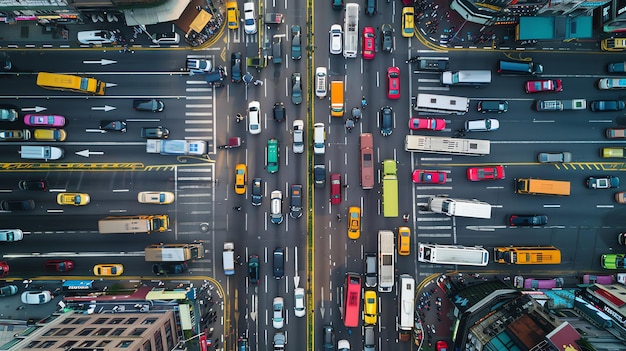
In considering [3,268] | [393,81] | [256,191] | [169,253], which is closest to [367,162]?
[393,81]

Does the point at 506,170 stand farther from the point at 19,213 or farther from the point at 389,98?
the point at 19,213

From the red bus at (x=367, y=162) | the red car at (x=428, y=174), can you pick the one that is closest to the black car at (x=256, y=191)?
the red bus at (x=367, y=162)

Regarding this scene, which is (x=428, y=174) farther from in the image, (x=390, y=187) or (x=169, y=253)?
(x=169, y=253)

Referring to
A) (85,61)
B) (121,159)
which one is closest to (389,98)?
(121,159)

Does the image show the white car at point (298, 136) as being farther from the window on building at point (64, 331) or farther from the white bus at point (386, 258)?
the window on building at point (64, 331)

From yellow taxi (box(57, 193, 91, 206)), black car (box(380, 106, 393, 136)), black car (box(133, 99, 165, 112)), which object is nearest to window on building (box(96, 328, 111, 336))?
yellow taxi (box(57, 193, 91, 206))
